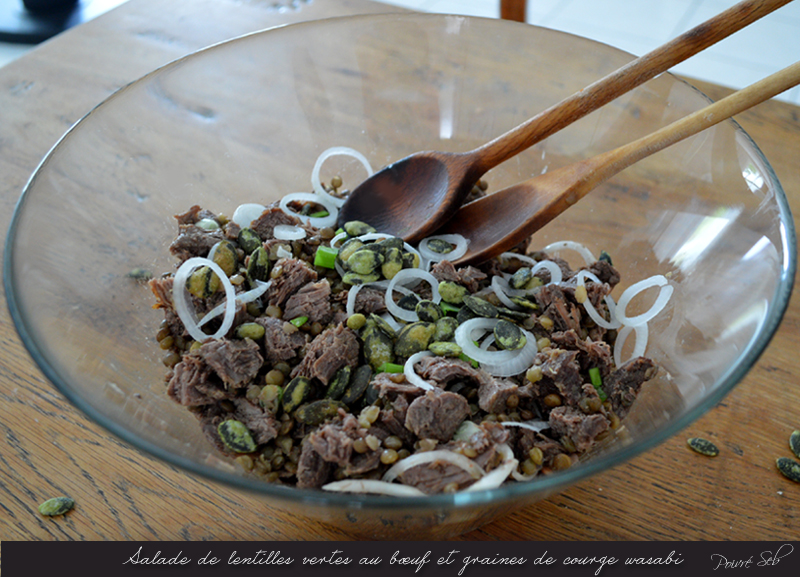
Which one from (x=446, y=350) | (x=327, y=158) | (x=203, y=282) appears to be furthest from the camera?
(x=327, y=158)

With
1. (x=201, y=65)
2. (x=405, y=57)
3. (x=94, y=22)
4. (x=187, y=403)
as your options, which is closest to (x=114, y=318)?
(x=187, y=403)

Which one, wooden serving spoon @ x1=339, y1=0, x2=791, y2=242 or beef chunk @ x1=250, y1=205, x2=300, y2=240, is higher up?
wooden serving spoon @ x1=339, y1=0, x2=791, y2=242

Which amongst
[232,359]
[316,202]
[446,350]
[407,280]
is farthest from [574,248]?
[232,359]

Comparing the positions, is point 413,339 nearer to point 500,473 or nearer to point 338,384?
point 338,384

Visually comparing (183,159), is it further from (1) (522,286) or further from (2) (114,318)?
(1) (522,286)

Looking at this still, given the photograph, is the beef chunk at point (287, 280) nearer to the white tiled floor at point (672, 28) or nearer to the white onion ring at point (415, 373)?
the white onion ring at point (415, 373)

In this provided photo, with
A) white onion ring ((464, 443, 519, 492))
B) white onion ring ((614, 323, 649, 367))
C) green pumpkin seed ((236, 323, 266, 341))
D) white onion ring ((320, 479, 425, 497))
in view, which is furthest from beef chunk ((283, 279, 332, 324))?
white onion ring ((614, 323, 649, 367))

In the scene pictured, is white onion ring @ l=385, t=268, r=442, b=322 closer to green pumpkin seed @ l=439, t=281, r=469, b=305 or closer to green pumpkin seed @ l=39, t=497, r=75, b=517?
green pumpkin seed @ l=439, t=281, r=469, b=305
